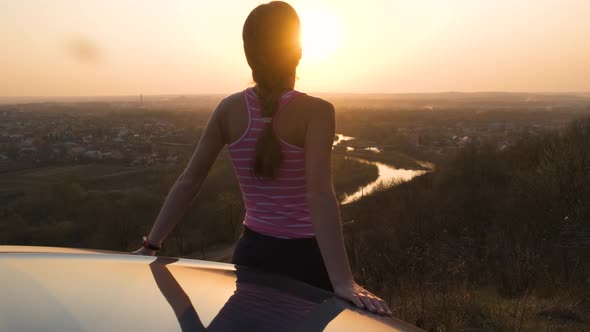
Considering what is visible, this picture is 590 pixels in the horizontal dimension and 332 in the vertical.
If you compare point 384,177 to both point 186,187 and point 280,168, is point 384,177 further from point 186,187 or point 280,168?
point 280,168

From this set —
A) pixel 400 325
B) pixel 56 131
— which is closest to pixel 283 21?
pixel 400 325

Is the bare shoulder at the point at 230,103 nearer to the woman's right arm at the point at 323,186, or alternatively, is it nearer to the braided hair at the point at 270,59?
the braided hair at the point at 270,59

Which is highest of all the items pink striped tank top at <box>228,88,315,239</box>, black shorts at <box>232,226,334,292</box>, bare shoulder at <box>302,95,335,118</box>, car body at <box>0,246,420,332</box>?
bare shoulder at <box>302,95,335,118</box>

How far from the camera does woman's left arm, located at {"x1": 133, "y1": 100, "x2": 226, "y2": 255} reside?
1.71 metres

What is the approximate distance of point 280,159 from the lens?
5.00 feet

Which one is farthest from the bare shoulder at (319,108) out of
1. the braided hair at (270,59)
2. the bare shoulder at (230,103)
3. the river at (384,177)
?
the river at (384,177)

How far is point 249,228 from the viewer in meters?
1.68

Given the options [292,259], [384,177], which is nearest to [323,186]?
[292,259]

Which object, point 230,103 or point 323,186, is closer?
point 323,186

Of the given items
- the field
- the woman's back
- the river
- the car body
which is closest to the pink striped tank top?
the woman's back

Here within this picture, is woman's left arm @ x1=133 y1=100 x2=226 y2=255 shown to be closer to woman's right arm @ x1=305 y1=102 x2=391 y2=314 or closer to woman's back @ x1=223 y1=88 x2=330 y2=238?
woman's back @ x1=223 y1=88 x2=330 y2=238

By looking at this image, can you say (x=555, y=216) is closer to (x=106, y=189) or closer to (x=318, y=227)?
(x=318, y=227)

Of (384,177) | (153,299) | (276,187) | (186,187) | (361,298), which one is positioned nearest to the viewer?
(153,299)

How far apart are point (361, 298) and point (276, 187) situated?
476 millimetres
